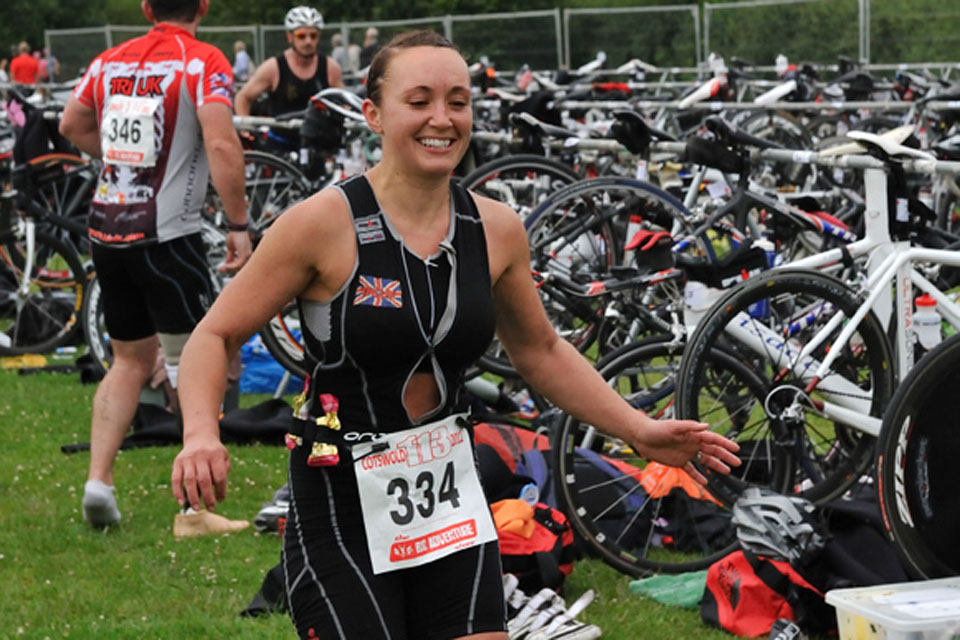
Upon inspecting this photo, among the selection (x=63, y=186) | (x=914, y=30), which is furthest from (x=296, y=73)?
(x=914, y=30)

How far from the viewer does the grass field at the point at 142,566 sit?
5250mm

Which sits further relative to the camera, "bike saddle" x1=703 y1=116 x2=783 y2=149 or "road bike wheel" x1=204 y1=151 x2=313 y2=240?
"road bike wheel" x1=204 y1=151 x2=313 y2=240

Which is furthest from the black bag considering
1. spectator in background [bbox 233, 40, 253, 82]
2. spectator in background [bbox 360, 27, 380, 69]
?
spectator in background [bbox 233, 40, 253, 82]

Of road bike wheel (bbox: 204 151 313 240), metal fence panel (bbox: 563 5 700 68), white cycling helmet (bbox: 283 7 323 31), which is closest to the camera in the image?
road bike wheel (bbox: 204 151 313 240)

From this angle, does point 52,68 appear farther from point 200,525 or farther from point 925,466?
point 925,466

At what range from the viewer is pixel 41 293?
1091 centimetres

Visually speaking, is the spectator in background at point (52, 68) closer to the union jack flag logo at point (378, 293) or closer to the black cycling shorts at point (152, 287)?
the black cycling shorts at point (152, 287)

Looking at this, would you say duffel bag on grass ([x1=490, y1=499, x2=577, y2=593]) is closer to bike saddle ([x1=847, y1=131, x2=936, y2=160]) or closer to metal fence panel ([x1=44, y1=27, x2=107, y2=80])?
bike saddle ([x1=847, y1=131, x2=936, y2=160])

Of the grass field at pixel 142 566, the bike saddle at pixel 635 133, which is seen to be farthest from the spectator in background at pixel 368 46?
the grass field at pixel 142 566

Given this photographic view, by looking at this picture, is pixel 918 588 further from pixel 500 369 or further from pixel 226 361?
pixel 500 369

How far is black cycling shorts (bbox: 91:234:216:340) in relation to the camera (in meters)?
6.46

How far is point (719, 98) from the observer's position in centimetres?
1380

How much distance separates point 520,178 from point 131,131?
3.08 m

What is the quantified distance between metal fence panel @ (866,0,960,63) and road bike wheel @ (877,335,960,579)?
22389mm
